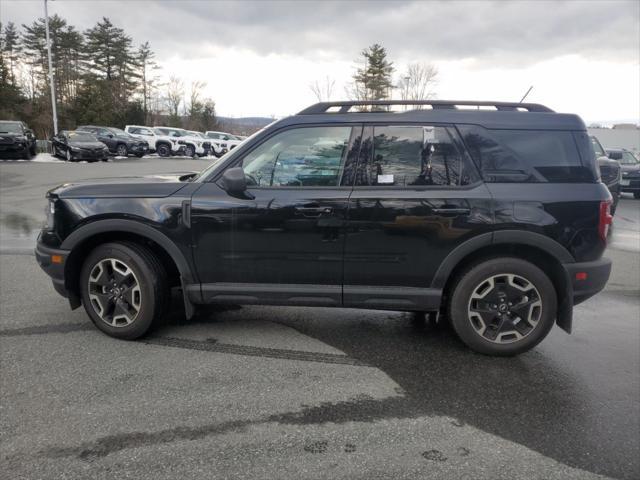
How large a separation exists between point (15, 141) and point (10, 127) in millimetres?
1072

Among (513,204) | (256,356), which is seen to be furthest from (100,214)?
(513,204)

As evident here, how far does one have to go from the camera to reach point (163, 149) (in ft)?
105

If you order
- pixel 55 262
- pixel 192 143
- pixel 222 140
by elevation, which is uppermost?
pixel 222 140

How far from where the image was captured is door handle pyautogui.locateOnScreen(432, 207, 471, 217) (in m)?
3.54

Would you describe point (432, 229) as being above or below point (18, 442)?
above

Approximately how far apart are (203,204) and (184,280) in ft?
2.09

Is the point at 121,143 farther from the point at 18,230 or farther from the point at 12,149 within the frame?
the point at 18,230

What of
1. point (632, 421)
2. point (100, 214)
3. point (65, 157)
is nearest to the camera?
point (632, 421)

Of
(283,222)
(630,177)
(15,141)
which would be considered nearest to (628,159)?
(630,177)

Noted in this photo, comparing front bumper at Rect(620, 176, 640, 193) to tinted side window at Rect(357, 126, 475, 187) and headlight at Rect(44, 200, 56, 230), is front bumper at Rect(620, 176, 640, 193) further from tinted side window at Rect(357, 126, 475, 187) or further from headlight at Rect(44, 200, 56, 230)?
headlight at Rect(44, 200, 56, 230)

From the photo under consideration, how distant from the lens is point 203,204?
3.71 metres

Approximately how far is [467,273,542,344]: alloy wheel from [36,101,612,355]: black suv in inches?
0.4

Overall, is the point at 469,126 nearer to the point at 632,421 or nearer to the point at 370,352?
the point at 370,352

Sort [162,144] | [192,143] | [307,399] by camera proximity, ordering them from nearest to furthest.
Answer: [307,399]
[162,144]
[192,143]
